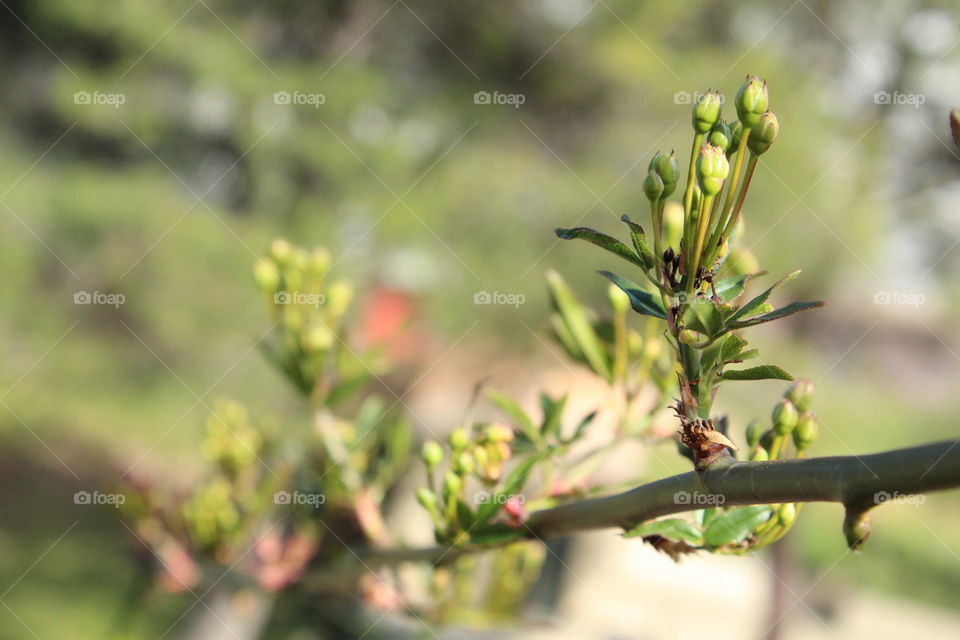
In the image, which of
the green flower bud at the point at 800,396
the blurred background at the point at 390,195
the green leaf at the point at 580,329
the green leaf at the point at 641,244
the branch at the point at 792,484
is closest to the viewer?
the branch at the point at 792,484

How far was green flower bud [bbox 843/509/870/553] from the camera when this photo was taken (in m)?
0.31

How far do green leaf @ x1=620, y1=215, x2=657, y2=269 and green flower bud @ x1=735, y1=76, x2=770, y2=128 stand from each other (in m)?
0.07

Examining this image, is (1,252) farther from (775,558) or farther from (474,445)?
(474,445)

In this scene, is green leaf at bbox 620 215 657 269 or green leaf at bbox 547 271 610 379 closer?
green leaf at bbox 620 215 657 269

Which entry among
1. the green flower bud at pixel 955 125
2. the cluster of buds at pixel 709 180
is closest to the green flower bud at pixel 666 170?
the cluster of buds at pixel 709 180

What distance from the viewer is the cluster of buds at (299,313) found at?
0.70 metres

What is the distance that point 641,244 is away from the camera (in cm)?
38

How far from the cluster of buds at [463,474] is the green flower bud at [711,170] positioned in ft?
0.72

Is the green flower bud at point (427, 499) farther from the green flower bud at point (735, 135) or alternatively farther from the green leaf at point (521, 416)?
the green flower bud at point (735, 135)

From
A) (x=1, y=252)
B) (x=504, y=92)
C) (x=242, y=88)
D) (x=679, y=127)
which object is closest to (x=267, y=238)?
(x=242, y=88)

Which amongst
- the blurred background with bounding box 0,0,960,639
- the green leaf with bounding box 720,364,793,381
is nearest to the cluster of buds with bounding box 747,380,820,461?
the green leaf with bounding box 720,364,793,381

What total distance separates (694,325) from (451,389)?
18.2ft

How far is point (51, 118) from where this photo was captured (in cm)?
502

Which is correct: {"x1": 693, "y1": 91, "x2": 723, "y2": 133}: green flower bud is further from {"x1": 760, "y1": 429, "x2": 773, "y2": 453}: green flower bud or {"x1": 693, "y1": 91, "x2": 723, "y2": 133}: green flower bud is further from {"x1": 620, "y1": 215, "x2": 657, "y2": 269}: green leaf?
{"x1": 760, "y1": 429, "x2": 773, "y2": 453}: green flower bud
